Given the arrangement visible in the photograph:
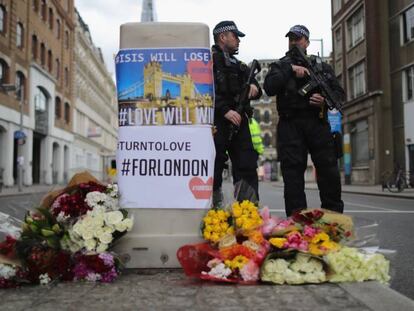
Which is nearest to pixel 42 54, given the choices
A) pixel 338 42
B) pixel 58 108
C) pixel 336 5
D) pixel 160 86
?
pixel 58 108

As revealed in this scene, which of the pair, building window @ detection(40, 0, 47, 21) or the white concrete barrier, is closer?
the white concrete barrier

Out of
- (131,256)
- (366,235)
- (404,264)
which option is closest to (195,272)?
(131,256)

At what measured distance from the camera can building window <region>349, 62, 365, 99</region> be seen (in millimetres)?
34750

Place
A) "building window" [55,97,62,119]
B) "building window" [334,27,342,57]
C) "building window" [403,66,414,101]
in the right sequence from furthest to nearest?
"building window" [55,97,62,119] < "building window" [334,27,342,57] < "building window" [403,66,414,101]

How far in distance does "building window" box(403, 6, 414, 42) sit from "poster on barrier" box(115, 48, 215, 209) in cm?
2775

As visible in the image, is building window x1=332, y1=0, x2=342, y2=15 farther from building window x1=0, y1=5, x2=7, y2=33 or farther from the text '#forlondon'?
the text '#forlondon'

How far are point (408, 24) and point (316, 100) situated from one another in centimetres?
2728

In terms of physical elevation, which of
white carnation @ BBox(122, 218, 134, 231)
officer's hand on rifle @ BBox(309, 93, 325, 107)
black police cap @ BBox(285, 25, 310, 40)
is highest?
black police cap @ BBox(285, 25, 310, 40)

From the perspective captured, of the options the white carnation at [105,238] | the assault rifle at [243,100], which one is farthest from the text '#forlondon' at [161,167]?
the assault rifle at [243,100]

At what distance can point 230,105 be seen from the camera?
482 cm

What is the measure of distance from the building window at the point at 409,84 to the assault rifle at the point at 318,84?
2545 cm

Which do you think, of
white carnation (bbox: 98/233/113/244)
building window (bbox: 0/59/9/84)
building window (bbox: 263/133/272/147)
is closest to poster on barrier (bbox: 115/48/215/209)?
white carnation (bbox: 98/233/113/244)

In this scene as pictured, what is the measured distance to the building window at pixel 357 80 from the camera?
34750 mm

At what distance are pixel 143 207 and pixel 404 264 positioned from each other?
256 cm
